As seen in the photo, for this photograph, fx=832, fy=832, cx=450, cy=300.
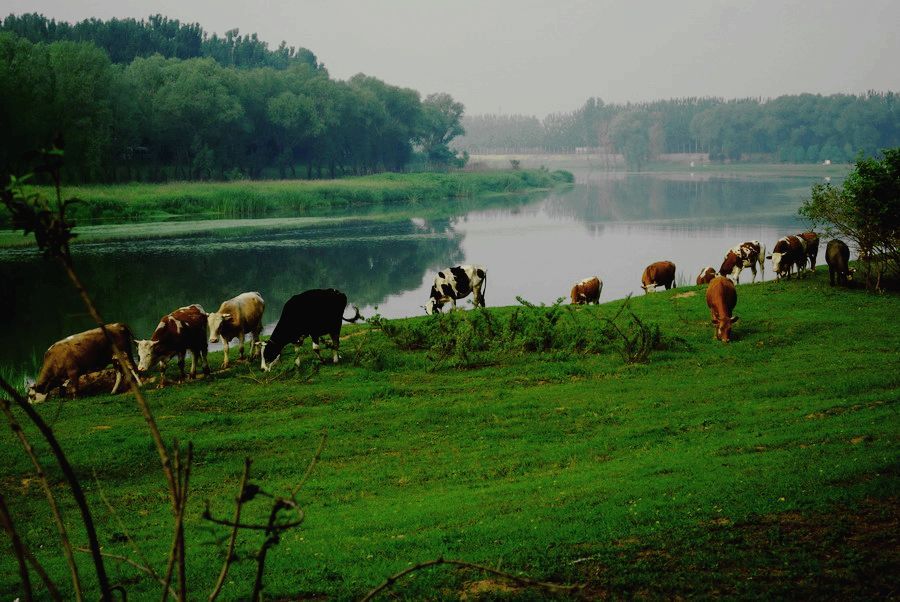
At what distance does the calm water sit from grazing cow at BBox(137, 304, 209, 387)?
24.1 ft

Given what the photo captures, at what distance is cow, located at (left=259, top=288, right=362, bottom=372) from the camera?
1725 cm

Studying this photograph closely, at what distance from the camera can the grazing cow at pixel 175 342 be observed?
1634cm

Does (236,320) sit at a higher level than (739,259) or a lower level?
lower

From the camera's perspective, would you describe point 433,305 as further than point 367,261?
No

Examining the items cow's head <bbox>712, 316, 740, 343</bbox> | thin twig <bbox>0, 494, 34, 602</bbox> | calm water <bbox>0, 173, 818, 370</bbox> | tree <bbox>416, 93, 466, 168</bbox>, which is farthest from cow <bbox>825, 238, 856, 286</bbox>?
tree <bbox>416, 93, 466, 168</bbox>

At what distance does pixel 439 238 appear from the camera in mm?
51938

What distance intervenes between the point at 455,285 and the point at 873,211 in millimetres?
11340

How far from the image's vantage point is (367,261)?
42594 mm

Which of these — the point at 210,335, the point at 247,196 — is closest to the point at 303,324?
the point at 210,335

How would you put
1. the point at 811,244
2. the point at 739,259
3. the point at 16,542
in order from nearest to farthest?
the point at 16,542, the point at 811,244, the point at 739,259

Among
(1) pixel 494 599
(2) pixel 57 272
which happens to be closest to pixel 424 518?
(1) pixel 494 599

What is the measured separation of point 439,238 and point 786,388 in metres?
39.4

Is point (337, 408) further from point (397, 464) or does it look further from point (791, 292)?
point (791, 292)

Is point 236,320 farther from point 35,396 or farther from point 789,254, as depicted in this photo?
point 789,254
